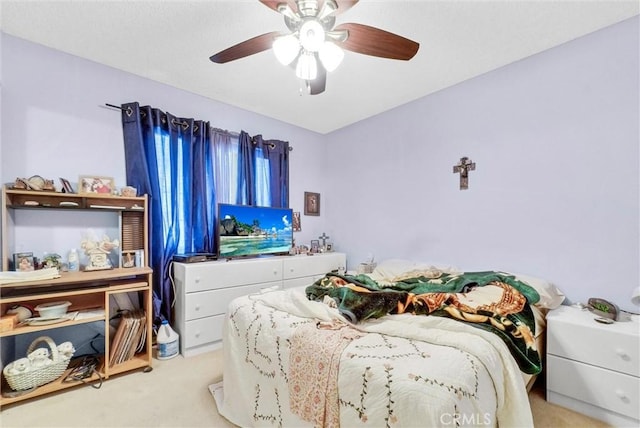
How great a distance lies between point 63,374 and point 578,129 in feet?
14.0

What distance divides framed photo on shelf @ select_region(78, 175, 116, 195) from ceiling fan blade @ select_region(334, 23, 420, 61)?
2.19 metres

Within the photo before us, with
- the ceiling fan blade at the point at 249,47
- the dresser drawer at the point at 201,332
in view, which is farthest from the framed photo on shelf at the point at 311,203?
the ceiling fan blade at the point at 249,47

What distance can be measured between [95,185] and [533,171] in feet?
12.1

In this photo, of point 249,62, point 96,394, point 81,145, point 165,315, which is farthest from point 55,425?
point 249,62

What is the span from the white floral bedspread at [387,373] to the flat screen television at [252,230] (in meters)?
1.37

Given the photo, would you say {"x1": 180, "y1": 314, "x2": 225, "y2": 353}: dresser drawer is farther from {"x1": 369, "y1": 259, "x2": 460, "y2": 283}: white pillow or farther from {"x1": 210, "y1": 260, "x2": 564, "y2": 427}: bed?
{"x1": 369, "y1": 259, "x2": 460, "y2": 283}: white pillow

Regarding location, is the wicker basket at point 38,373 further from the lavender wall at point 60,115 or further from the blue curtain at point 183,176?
the lavender wall at point 60,115

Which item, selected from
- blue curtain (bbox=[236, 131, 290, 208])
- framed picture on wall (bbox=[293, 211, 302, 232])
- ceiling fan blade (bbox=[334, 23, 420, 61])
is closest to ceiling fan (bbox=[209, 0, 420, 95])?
ceiling fan blade (bbox=[334, 23, 420, 61])

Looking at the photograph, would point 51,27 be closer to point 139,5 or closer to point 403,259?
point 139,5

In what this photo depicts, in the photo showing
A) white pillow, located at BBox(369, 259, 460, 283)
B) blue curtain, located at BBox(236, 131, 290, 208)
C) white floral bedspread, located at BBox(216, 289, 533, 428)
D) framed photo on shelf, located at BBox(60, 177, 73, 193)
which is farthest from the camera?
blue curtain, located at BBox(236, 131, 290, 208)

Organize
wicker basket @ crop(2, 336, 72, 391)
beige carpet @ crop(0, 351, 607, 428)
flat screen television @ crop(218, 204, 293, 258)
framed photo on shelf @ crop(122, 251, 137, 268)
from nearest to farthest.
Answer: beige carpet @ crop(0, 351, 607, 428), wicker basket @ crop(2, 336, 72, 391), framed photo on shelf @ crop(122, 251, 137, 268), flat screen television @ crop(218, 204, 293, 258)

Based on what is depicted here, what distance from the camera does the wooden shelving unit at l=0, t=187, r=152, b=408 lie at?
1869mm

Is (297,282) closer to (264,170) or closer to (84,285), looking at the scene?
(264,170)

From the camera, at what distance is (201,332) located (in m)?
2.58
